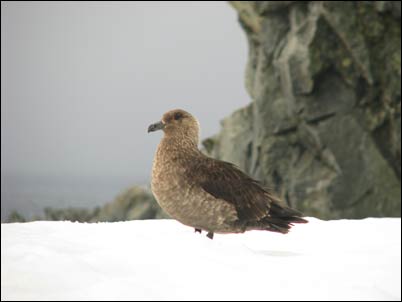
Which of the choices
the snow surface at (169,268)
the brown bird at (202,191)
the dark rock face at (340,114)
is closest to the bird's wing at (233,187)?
the brown bird at (202,191)

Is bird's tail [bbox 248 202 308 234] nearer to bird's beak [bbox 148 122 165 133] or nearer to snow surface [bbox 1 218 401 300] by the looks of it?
snow surface [bbox 1 218 401 300]

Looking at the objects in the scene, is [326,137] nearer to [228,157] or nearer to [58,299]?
[228,157]

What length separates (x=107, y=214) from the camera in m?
26.3

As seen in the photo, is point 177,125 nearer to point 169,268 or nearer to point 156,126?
point 156,126

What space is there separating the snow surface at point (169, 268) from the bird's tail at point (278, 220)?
60 centimetres

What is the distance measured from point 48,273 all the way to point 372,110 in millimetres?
16119

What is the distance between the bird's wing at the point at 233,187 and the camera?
471cm

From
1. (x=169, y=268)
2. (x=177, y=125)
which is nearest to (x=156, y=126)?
(x=177, y=125)

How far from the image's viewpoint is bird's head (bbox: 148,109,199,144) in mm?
5047

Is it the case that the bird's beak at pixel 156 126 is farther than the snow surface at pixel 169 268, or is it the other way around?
the bird's beak at pixel 156 126

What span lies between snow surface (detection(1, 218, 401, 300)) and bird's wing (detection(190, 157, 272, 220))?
639 mm

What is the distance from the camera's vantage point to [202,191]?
463 cm

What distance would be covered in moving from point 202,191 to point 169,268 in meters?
1.57

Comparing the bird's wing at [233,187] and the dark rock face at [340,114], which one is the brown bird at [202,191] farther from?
the dark rock face at [340,114]
